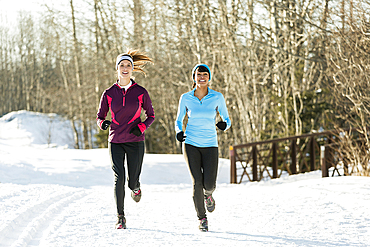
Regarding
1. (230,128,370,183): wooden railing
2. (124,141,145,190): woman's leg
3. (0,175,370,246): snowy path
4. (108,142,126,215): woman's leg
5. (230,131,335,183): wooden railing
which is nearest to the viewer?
(0,175,370,246): snowy path

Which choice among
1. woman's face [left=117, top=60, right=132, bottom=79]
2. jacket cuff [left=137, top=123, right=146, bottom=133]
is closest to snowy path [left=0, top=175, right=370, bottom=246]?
jacket cuff [left=137, top=123, right=146, bottom=133]

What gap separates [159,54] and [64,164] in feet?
35.8

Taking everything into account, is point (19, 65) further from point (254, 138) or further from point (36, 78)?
point (254, 138)

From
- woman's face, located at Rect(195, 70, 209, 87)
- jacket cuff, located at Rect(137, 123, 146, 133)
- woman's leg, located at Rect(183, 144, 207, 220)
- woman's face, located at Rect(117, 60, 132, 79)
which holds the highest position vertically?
woman's face, located at Rect(117, 60, 132, 79)

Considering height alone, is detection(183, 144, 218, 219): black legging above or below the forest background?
below

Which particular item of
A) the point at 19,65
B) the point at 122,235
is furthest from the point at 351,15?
the point at 19,65

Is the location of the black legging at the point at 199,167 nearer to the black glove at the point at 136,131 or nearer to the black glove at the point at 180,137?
the black glove at the point at 180,137

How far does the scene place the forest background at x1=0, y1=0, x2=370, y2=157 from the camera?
10.8 m

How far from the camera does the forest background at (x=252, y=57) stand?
426 inches

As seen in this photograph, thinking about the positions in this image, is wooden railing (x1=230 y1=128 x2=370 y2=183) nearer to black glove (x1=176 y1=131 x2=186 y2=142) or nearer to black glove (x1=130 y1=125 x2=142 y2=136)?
black glove (x1=176 y1=131 x2=186 y2=142)

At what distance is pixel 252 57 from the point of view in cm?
Result: 1633

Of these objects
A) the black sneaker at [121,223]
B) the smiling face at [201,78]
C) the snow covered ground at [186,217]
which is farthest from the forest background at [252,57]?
the black sneaker at [121,223]

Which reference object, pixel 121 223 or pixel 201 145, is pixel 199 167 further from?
pixel 121 223

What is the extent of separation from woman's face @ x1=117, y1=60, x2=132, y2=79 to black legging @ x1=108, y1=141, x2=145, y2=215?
783mm
